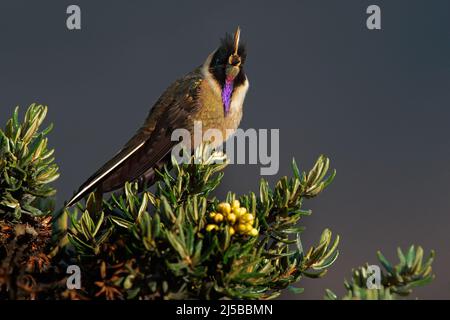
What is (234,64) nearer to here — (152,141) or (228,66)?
(228,66)

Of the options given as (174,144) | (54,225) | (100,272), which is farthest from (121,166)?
(100,272)

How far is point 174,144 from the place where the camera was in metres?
2.25

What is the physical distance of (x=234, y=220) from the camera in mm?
1034

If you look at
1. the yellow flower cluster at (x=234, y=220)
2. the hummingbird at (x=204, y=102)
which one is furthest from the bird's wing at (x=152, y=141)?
the yellow flower cluster at (x=234, y=220)

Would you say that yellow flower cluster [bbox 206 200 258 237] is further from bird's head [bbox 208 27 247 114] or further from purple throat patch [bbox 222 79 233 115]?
purple throat patch [bbox 222 79 233 115]

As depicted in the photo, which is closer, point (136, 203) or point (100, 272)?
point (100, 272)

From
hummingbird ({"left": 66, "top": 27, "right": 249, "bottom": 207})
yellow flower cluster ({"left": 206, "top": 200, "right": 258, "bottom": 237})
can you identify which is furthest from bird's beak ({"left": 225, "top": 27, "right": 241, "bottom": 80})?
yellow flower cluster ({"left": 206, "top": 200, "right": 258, "bottom": 237})

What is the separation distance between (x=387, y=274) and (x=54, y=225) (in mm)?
715

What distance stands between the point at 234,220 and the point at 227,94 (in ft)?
5.53

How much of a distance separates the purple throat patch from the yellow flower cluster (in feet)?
5.29

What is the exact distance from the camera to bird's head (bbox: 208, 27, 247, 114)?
2453 mm

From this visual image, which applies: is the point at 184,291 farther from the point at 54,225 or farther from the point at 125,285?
the point at 54,225

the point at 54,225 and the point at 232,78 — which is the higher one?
the point at 232,78

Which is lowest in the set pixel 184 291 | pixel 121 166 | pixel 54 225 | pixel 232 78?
pixel 184 291
